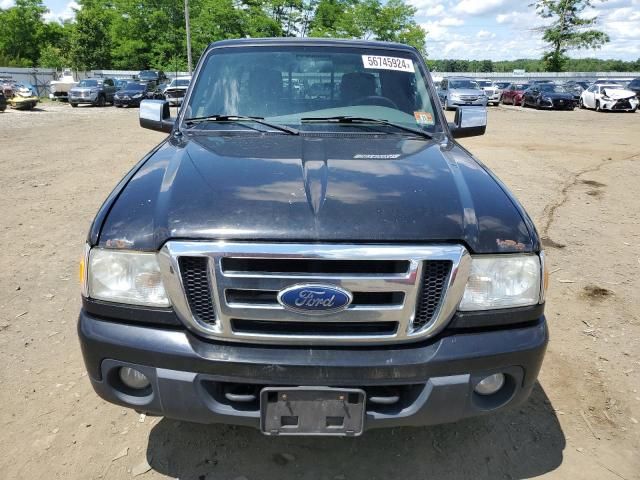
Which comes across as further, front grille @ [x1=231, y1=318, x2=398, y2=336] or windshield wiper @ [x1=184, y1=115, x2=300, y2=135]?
windshield wiper @ [x1=184, y1=115, x2=300, y2=135]

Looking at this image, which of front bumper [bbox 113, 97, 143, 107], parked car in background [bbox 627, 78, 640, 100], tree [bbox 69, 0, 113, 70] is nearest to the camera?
front bumper [bbox 113, 97, 143, 107]

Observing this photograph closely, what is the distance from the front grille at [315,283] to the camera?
1.88 metres

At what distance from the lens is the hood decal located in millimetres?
2084

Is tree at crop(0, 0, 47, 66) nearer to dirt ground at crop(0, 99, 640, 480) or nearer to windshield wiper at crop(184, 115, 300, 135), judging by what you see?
dirt ground at crop(0, 99, 640, 480)

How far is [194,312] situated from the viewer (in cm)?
197

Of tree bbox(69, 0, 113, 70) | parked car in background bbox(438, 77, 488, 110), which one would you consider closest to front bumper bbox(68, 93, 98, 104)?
parked car in background bbox(438, 77, 488, 110)

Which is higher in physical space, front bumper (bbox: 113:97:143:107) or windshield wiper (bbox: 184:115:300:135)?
windshield wiper (bbox: 184:115:300:135)

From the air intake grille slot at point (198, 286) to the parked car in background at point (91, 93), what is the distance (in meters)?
31.9

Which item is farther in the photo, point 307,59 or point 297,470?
point 307,59

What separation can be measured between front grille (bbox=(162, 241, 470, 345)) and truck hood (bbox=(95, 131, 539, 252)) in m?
0.06

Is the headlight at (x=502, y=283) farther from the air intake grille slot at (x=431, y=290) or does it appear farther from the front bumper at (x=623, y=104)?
the front bumper at (x=623, y=104)

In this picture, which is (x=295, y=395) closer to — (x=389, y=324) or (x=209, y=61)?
(x=389, y=324)

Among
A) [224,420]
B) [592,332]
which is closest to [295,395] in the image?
[224,420]

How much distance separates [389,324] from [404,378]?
8.1 inches
